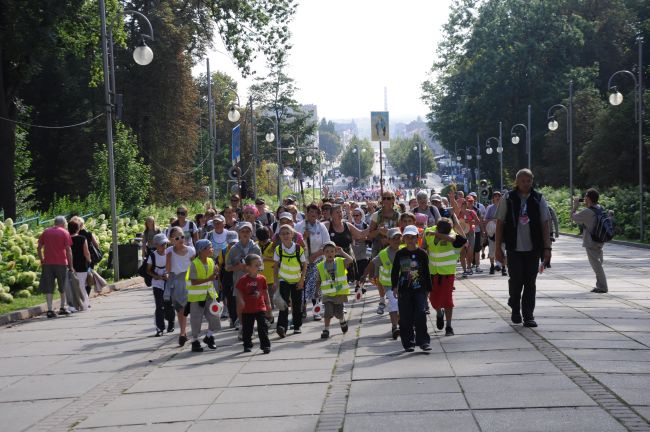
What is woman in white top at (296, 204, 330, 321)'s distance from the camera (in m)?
14.0

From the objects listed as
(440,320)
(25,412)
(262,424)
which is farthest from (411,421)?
(440,320)

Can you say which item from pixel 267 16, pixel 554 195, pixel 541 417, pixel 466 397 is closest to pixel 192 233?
pixel 466 397

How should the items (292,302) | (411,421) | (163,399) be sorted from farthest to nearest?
(292,302)
(163,399)
(411,421)

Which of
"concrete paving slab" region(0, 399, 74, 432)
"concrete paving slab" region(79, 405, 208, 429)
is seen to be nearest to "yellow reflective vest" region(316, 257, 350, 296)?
"concrete paving slab" region(0, 399, 74, 432)

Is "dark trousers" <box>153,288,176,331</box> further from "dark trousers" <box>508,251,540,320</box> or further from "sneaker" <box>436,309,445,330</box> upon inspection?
"dark trousers" <box>508,251,540,320</box>

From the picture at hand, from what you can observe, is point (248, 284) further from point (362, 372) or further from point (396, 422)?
point (396, 422)

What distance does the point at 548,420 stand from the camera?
705 cm

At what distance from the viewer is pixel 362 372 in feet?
31.5

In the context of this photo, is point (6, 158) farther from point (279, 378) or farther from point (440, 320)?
point (279, 378)

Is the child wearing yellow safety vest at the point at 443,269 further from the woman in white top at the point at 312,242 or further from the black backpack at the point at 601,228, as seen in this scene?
the black backpack at the point at 601,228

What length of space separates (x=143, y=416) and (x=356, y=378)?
2127 mm

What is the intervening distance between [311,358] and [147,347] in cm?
289

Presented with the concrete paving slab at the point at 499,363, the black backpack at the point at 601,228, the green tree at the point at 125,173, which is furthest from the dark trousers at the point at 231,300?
the green tree at the point at 125,173

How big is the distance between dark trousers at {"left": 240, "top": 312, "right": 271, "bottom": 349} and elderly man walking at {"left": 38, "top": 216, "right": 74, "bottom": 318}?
256 inches
